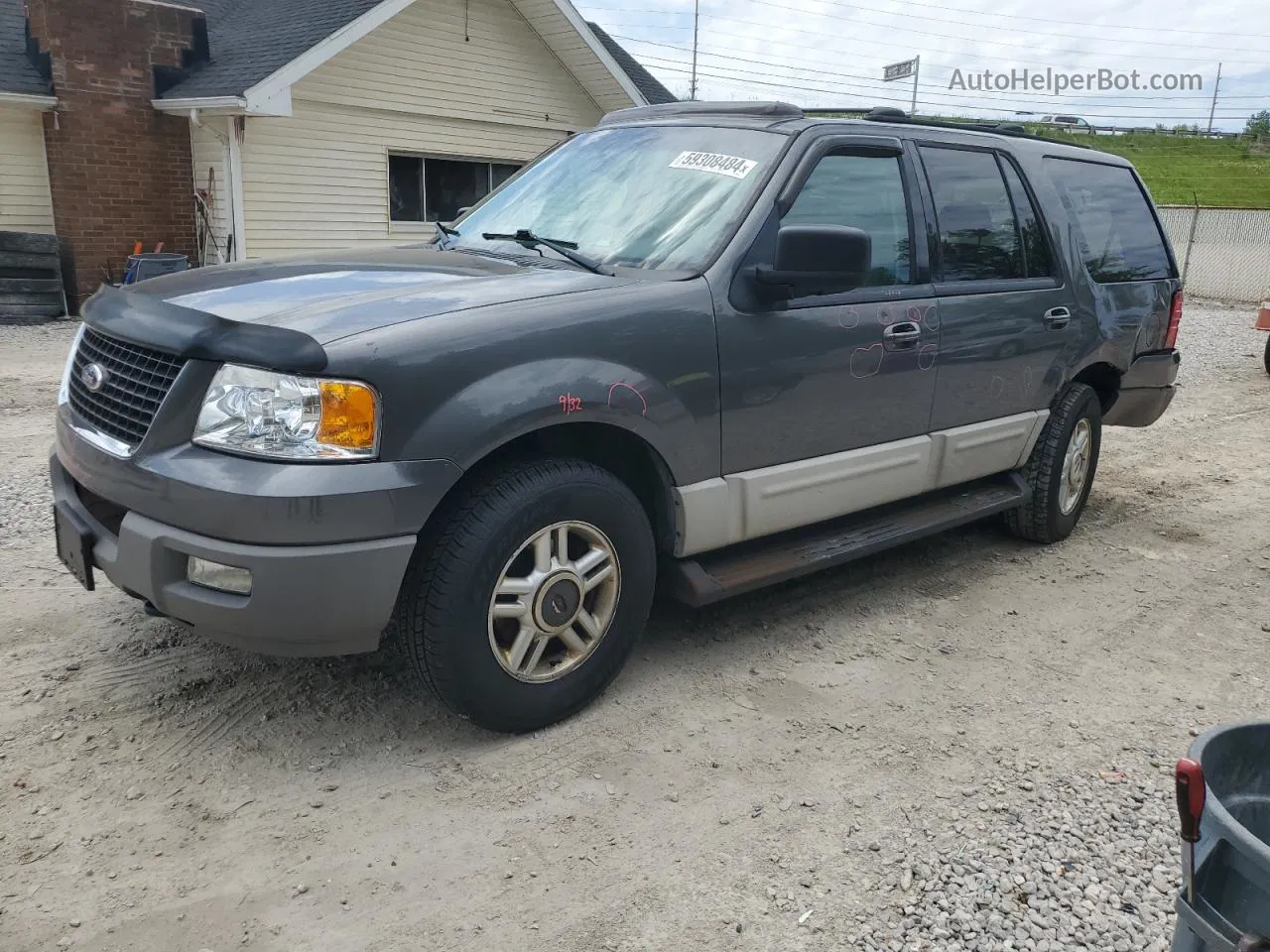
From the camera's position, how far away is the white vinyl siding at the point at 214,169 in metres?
13.5

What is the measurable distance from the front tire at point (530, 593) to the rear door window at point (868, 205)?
4.73ft

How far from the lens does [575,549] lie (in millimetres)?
3377

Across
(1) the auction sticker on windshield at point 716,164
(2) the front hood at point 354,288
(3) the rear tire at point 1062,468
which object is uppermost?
(1) the auction sticker on windshield at point 716,164

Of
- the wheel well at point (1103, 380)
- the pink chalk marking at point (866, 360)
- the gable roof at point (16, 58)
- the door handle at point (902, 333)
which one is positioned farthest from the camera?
the gable roof at point (16, 58)

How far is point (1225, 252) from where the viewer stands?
22.3 meters

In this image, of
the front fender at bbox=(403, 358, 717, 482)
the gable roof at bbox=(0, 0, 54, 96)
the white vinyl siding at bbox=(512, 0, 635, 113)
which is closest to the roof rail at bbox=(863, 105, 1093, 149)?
the front fender at bbox=(403, 358, 717, 482)

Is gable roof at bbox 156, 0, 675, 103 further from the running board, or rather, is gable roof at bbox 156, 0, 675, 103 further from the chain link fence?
the chain link fence

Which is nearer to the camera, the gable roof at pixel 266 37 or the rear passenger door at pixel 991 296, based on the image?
the rear passenger door at pixel 991 296

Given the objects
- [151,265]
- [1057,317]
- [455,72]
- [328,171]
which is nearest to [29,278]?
[151,265]

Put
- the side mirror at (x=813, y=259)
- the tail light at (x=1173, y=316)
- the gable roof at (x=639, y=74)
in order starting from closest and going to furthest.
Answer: the side mirror at (x=813, y=259) < the tail light at (x=1173, y=316) < the gable roof at (x=639, y=74)

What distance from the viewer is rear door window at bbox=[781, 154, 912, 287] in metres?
4.02

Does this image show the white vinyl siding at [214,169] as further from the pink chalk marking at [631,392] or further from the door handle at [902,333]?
the pink chalk marking at [631,392]

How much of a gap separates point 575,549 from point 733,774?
0.88 meters

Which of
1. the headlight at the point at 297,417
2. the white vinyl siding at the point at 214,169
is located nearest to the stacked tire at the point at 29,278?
the white vinyl siding at the point at 214,169
